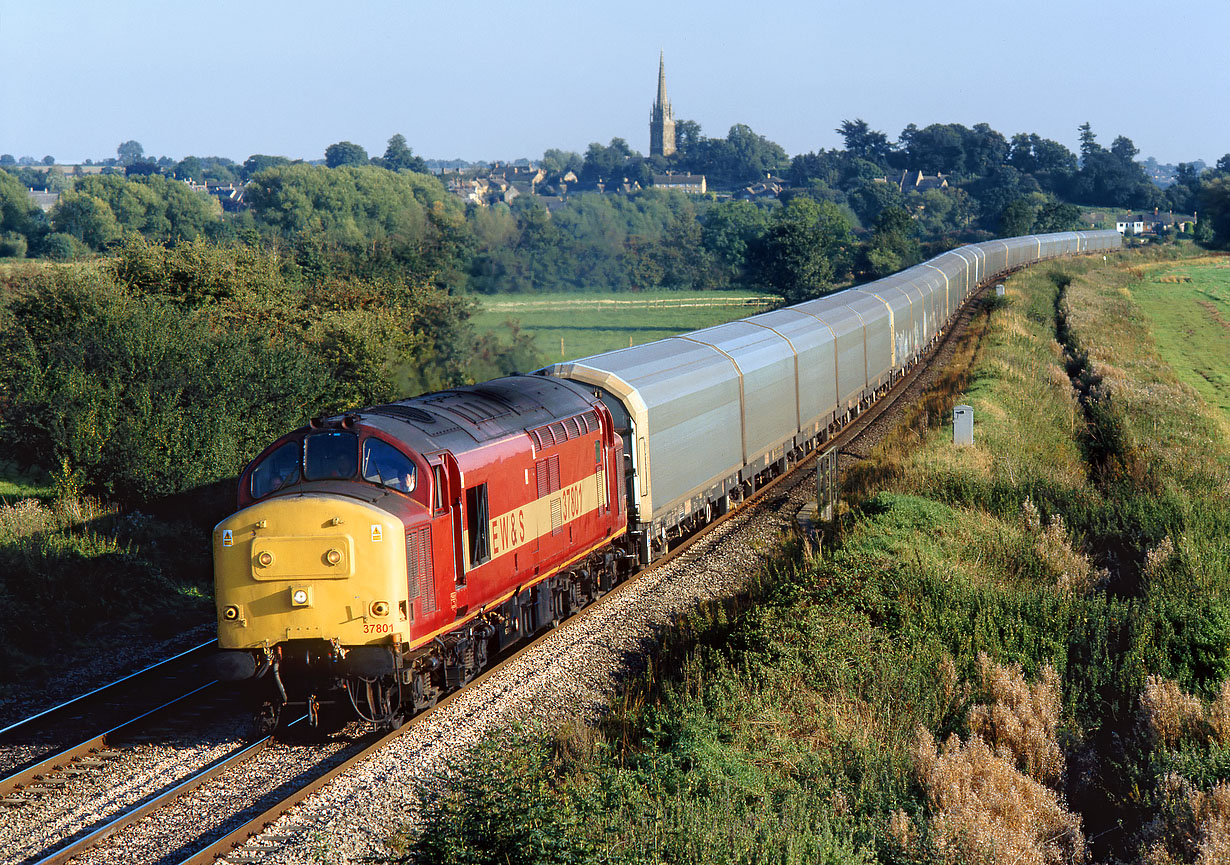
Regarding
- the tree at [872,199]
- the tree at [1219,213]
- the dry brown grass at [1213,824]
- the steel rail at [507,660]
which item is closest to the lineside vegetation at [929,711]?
the dry brown grass at [1213,824]

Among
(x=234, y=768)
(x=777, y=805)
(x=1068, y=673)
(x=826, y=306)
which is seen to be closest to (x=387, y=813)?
(x=234, y=768)

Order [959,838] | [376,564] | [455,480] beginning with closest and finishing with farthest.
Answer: [959,838] → [376,564] → [455,480]

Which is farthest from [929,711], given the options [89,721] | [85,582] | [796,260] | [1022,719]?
[796,260]

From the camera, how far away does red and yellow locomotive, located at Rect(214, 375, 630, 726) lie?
12.5 meters

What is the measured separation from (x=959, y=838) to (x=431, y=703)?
22.8ft

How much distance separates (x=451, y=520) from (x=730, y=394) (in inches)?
443

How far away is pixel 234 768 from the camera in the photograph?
12492 millimetres

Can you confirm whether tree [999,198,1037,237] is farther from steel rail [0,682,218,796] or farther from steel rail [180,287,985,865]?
steel rail [0,682,218,796]

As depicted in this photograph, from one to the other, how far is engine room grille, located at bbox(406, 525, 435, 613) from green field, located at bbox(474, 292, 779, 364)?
32391 mm

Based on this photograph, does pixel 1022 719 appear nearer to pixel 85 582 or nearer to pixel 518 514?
pixel 518 514

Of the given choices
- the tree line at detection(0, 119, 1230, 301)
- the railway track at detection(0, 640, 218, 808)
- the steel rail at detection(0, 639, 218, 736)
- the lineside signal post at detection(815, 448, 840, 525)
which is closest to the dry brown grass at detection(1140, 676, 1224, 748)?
the lineside signal post at detection(815, 448, 840, 525)

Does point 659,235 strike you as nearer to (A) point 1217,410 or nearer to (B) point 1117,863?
(A) point 1217,410

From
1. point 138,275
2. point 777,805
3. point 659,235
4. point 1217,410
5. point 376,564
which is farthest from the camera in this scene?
point 659,235

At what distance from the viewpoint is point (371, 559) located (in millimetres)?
12375
